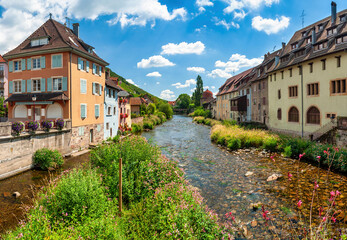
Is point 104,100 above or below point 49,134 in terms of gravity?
above

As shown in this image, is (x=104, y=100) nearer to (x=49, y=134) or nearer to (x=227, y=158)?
(x=49, y=134)

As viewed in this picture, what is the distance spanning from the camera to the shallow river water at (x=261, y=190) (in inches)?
295

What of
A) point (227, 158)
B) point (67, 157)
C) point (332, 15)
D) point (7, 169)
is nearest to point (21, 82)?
point (67, 157)

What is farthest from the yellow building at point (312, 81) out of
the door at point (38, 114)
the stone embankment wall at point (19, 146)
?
the door at point (38, 114)

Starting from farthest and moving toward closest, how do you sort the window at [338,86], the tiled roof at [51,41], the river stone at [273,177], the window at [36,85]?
the window at [36,85], the tiled roof at [51,41], the window at [338,86], the river stone at [273,177]

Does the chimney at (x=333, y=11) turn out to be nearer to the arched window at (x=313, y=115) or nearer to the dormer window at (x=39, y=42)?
the arched window at (x=313, y=115)

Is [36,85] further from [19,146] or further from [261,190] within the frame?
[261,190]

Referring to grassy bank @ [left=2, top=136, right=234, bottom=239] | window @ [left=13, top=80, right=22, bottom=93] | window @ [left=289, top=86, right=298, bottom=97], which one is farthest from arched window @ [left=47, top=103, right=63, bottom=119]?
window @ [left=289, top=86, right=298, bottom=97]

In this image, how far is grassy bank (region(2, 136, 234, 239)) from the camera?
4.80 m

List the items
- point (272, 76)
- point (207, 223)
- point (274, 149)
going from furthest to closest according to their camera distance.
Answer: point (272, 76), point (274, 149), point (207, 223)

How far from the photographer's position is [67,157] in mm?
18109

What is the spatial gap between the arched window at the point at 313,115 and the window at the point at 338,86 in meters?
2.70

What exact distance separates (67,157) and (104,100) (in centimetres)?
956

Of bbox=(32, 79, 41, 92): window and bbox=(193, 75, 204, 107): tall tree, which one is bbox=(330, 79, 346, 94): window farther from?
bbox=(193, 75, 204, 107): tall tree
